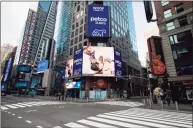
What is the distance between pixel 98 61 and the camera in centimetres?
4691

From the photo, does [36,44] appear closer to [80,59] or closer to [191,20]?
[80,59]

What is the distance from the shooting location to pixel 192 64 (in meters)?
21.0

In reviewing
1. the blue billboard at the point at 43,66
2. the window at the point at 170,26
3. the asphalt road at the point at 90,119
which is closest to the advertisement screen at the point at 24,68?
the blue billboard at the point at 43,66

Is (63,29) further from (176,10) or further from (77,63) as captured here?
(176,10)

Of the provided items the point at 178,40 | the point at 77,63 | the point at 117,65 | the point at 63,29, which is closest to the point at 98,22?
the point at 77,63

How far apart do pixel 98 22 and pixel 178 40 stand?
1327 inches

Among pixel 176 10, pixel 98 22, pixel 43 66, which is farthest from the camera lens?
pixel 43 66

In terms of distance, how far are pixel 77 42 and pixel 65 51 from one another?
17.2m

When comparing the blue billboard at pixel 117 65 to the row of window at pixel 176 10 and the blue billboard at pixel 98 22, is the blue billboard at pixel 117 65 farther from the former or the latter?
the row of window at pixel 176 10

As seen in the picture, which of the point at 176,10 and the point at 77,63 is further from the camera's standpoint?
the point at 77,63

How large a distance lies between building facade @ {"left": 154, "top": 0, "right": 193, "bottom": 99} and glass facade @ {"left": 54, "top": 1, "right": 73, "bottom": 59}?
5679 centimetres

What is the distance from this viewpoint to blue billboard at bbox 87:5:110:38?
50.6 meters

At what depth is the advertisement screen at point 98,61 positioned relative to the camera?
150ft

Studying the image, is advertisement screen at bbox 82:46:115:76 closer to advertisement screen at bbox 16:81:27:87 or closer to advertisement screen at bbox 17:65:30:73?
advertisement screen at bbox 16:81:27:87
